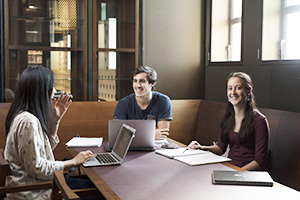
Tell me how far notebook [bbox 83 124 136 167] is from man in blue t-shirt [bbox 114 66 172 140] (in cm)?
73

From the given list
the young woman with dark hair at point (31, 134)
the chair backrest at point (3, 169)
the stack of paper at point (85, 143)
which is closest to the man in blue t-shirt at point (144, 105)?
the stack of paper at point (85, 143)

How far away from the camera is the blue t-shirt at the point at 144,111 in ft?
11.0

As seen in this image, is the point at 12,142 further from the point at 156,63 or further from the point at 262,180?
the point at 156,63

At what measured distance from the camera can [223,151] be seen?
3002 millimetres

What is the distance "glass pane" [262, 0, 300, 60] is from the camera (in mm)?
3449

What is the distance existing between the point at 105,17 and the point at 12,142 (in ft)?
7.87

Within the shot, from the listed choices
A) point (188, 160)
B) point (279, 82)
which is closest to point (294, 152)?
point (279, 82)

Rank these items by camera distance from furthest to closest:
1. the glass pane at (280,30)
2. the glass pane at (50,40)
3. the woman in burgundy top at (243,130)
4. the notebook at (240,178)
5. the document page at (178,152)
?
the glass pane at (50,40) < the glass pane at (280,30) < the woman in burgundy top at (243,130) < the document page at (178,152) < the notebook at (240,178)

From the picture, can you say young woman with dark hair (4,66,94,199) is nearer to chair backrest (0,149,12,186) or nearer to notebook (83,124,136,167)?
chair backrest (0,149,12,186)

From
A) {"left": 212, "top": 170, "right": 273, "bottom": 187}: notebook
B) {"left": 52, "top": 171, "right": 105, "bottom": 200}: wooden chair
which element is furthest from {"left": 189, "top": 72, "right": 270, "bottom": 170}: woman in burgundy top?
{"left": 52, "top": 171, "right": 105, "bottom": 200}: wooden chair

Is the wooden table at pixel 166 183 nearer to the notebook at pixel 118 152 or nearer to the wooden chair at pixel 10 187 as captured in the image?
the notebook at pixel 118 152

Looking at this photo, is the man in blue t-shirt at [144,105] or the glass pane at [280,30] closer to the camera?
the man in blue t-shirt at [144,105]

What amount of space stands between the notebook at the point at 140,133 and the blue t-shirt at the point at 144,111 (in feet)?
2.21

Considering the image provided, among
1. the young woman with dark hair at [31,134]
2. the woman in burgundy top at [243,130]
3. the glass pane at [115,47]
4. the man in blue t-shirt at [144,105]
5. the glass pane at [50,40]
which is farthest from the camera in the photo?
the glass pane at [115,47]
